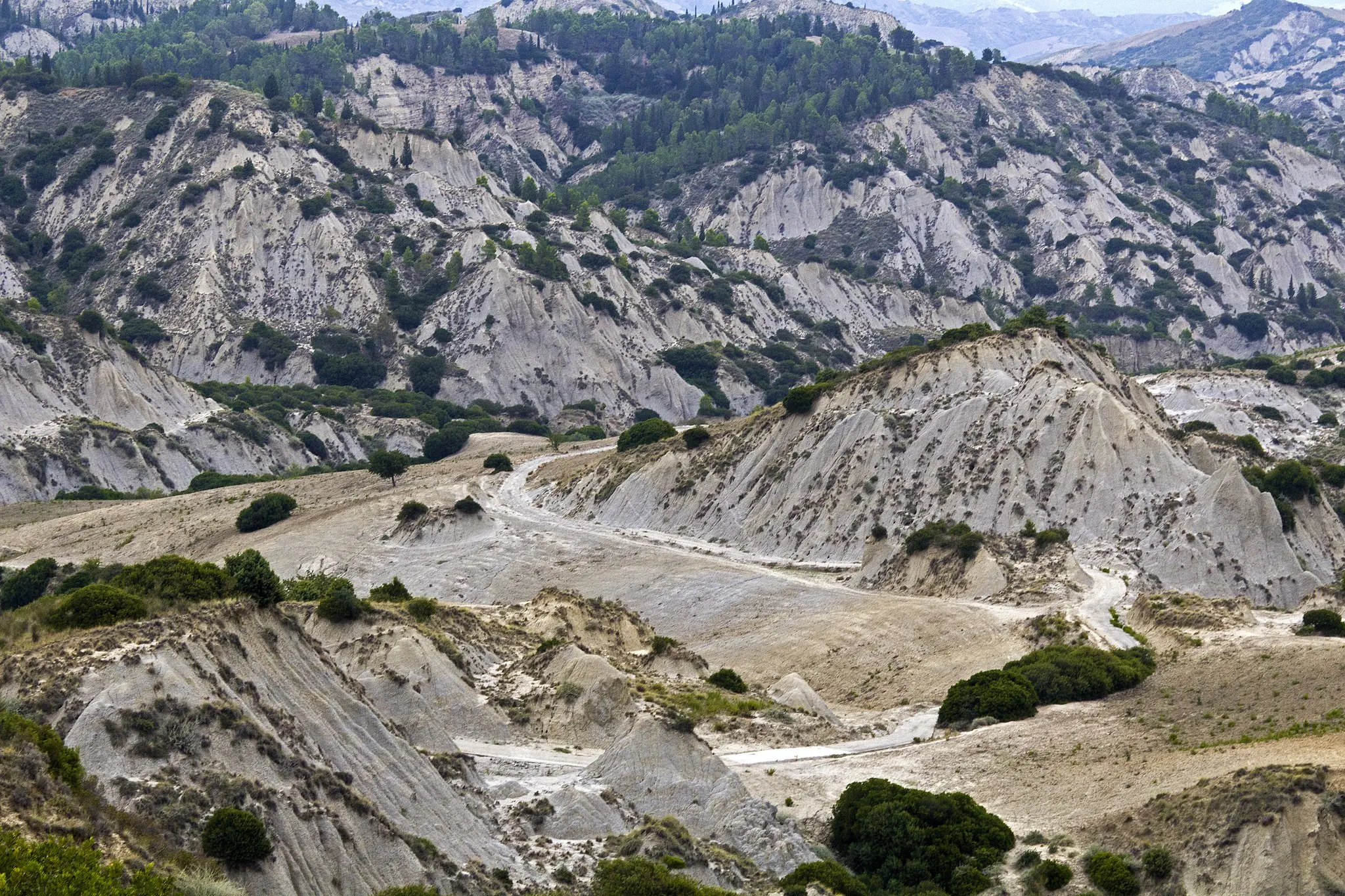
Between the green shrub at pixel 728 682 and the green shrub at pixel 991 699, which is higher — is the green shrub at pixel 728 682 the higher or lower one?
the lower one

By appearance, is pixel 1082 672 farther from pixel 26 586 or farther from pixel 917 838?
pixel 26 586

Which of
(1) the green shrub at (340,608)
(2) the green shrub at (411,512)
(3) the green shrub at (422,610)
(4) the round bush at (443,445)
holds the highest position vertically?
(1) the green shrub at (340,608)

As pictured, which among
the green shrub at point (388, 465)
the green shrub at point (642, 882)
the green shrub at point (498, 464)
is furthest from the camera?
the green shrub at point (498, 464)

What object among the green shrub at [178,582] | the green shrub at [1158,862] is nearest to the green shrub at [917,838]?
the green shrub at [1158,862]

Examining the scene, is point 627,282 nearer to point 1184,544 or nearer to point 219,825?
point 1184,544

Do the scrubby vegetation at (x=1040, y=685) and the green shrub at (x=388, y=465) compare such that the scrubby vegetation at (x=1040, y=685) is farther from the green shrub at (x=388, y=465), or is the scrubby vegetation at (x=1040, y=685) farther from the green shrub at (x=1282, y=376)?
the green shrub at (x=1282, y=376)
